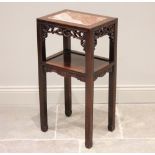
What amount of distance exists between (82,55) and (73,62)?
0.34 ft

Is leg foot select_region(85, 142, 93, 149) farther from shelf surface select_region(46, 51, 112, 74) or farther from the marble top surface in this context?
the marble top surface

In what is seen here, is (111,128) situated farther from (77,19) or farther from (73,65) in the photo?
(77,19)

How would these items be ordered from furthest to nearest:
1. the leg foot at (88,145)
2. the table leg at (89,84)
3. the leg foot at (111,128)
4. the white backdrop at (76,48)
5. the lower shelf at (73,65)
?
the white backdrop at (76,48) → the leg foot at (111,128) → the leg foot at (88,145) → the lower shelf at (73,65) → the table leg at (89,84)

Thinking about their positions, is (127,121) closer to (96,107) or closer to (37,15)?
(96,107)

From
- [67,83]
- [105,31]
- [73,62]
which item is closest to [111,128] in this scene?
[67,83]

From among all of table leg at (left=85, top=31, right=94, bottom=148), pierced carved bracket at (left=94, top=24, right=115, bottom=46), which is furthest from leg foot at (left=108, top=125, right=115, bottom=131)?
pierced carved bracket at (left=94, top=24, right=115, bottom=46)

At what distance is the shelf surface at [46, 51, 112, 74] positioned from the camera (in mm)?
2064

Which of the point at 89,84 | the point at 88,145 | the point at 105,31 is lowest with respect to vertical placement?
the point at 88,145

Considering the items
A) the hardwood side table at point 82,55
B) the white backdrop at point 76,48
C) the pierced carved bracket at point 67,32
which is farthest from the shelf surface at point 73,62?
the white backdrop at point 76,48

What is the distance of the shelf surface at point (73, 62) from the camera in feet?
6.77

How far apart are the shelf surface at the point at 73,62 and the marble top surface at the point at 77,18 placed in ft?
0.71

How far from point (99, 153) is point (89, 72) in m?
0.44

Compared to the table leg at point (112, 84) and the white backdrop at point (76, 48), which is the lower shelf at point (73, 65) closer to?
the table leg at point (112, 84)

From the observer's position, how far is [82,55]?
222 centimetres
